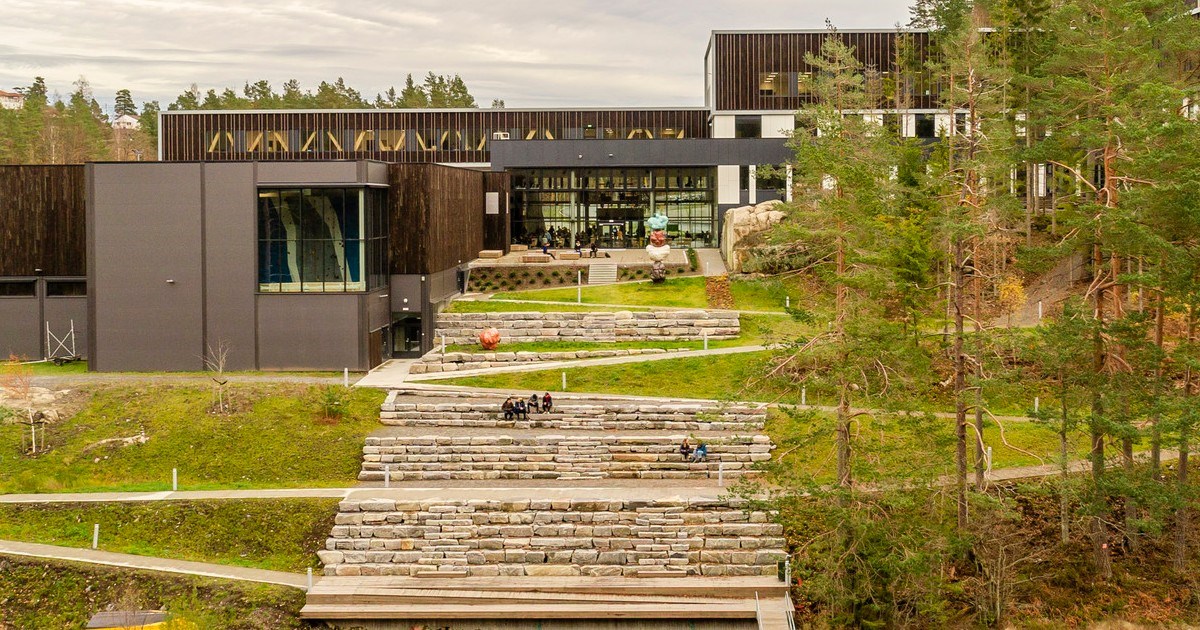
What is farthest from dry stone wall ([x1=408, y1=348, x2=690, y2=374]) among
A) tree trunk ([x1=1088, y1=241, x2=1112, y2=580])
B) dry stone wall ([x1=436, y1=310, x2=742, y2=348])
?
tree trunk ([x1=1088, y1=241, x2=1112, y2=580])

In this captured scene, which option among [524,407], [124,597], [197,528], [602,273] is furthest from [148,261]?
[602,273]

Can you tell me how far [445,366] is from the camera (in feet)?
134

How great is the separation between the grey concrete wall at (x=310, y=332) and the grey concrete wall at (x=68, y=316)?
9.27 m

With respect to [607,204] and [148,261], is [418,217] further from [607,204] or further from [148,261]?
[607,204]

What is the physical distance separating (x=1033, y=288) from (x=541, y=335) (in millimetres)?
21437

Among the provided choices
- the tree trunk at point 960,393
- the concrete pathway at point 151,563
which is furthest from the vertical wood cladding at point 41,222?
the tree trunk at point 960,393

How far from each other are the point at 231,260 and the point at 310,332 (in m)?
3.86

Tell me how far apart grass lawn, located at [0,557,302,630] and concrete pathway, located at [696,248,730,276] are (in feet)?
102

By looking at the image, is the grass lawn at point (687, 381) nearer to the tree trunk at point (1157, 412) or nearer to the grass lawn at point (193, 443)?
the grass lawn at point (193, 443)

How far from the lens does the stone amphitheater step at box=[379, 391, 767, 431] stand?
35.1 metres

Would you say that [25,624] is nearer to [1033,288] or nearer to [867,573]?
[867,573]

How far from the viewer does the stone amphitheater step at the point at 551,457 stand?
32.4 m

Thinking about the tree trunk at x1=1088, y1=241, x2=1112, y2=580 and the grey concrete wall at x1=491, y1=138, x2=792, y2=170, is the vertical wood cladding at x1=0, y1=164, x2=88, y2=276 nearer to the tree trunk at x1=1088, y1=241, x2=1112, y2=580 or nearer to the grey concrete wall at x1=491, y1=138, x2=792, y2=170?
the grey concrete wall at x1=491, y1=138, x2=792, y2=170

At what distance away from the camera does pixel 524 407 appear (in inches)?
1403
